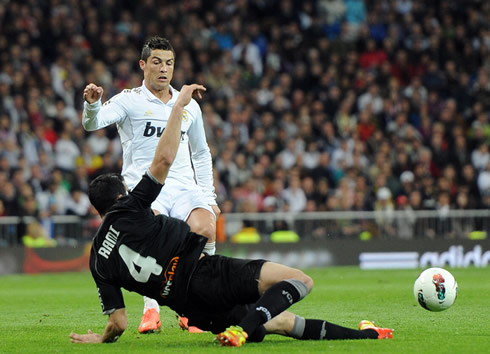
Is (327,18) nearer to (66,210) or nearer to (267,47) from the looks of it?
(267,47)

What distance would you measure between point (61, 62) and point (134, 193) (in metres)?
14.8

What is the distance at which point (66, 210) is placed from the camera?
18562mm

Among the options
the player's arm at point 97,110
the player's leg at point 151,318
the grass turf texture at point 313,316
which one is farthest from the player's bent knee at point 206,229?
the player's arm at point 97,110

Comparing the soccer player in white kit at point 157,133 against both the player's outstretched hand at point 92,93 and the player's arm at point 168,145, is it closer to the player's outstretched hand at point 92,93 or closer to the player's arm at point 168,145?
the player's outstretched hand at point 92,93

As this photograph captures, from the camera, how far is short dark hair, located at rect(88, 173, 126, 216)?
666cm

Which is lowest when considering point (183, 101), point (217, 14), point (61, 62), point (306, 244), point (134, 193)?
point (306, 244)

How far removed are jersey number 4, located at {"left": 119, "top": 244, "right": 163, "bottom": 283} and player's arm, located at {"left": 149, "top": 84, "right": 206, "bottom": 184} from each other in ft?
1.82

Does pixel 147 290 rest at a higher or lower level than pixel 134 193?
lower

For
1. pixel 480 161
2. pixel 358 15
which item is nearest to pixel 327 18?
pixel 358 15

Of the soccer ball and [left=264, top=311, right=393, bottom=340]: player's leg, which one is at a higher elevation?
the soccer ball

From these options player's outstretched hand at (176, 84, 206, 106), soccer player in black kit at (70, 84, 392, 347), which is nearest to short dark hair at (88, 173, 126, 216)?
soccer player in black kit at (70, 84, 392, 347)

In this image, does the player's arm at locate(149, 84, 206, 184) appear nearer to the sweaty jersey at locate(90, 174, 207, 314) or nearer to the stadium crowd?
the sweaty jersey at locate(90, 174, 207, 314)

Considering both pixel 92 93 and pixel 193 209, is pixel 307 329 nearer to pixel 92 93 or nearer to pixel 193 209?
pixel 193 209

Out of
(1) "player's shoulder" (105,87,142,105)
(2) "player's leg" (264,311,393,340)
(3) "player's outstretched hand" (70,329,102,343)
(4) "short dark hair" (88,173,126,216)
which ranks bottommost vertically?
(3) "player's outstretched hand" (70,329,102,343)
